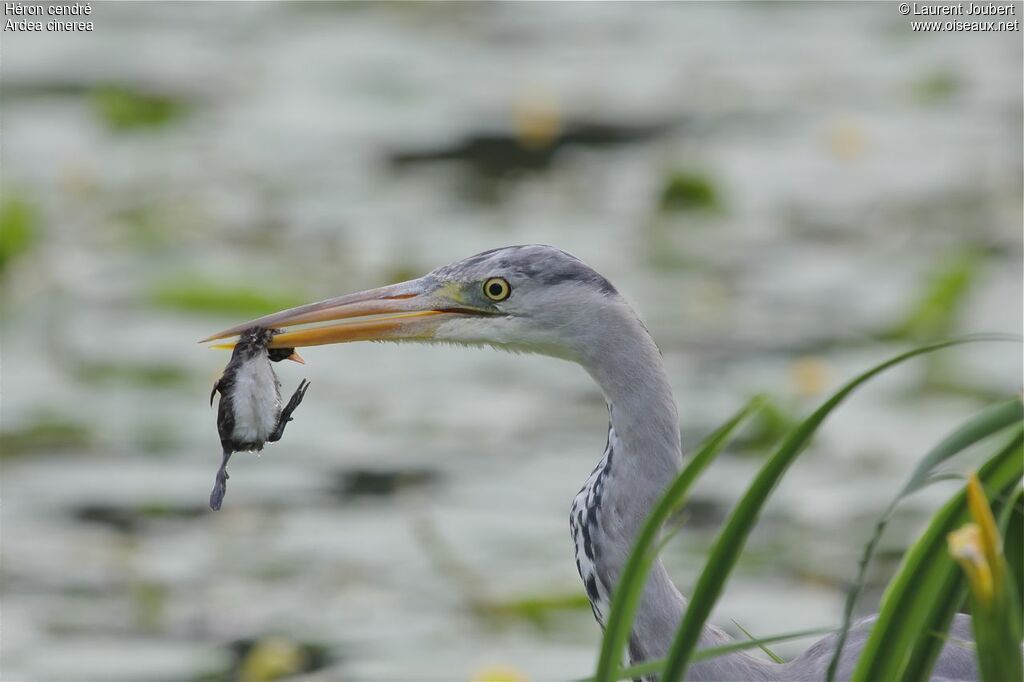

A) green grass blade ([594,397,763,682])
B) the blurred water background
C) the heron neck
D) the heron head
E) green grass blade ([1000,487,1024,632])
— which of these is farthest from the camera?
the blurred water background

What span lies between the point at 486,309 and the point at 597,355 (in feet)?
0.62

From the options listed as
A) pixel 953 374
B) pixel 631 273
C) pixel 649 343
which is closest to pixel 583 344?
pixel 649 343

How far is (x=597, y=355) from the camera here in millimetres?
2193

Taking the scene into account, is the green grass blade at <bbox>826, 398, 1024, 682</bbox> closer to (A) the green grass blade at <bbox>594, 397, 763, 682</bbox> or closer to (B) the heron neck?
(A) the green grass blade at <bbox>594, 397, 763, 682</bbox>

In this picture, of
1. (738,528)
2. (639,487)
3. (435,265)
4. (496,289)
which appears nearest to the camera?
(738,528)

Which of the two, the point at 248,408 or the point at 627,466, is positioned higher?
the point at 248,408

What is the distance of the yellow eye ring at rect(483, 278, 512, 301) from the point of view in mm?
2258

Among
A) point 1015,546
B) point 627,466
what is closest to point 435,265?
point 627,466

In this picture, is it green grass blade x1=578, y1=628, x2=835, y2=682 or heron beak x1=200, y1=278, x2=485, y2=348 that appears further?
heron beak x1=200, y1=278, x2=485, y2=348

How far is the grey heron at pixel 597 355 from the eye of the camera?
2.10m

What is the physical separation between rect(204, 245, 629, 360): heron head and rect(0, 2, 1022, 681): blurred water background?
92 cm

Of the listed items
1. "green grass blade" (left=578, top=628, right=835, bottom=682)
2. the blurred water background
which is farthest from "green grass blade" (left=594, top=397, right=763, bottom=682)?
the blurred water background

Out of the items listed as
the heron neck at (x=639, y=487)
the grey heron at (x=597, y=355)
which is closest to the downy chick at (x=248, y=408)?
the grey heron at (x=597, y=355)

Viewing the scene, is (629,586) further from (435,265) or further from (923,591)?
(435,265)
